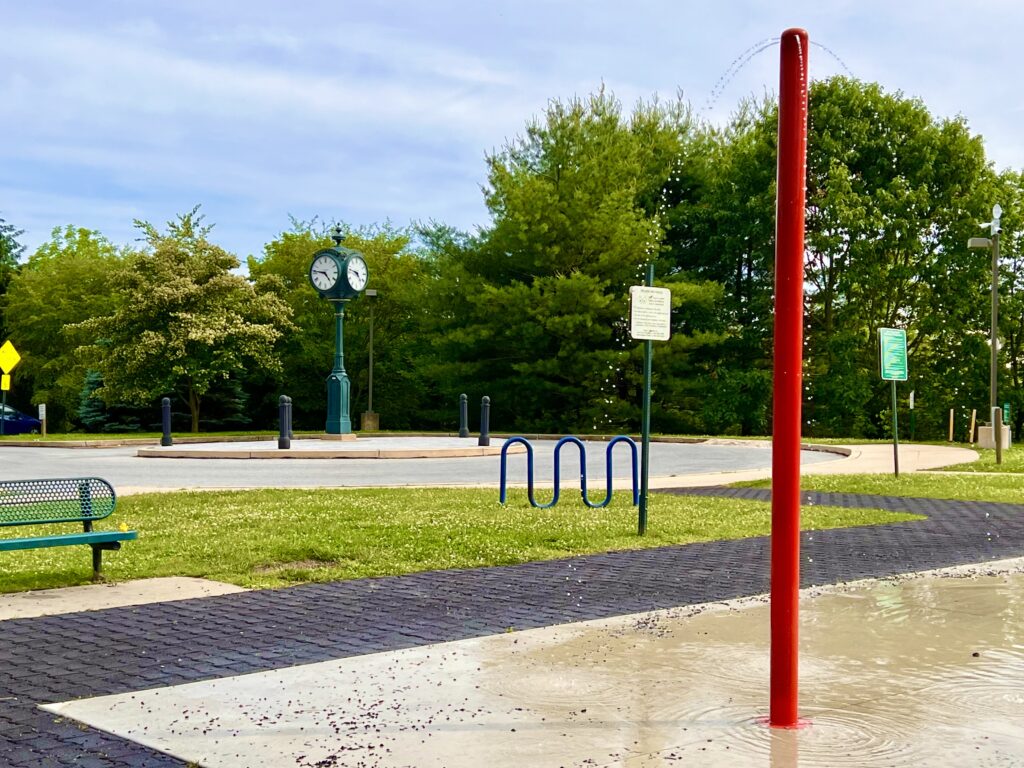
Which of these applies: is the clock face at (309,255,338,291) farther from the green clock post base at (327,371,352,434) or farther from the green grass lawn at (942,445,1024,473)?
the green grass lawn at (942,445,1024,473)

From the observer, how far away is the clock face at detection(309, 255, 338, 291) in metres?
31.5

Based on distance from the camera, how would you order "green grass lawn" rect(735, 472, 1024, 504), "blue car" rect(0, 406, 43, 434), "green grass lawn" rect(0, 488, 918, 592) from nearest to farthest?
"green grass lawn" rect(0, 488, 918, 592)
"green grass lawn" rect(735, 472, 1024, 504)
"blue car" rect(0, 406, 43, 434)

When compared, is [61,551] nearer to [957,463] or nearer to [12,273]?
[957,463]

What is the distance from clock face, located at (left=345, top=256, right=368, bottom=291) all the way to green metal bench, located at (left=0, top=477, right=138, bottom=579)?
22600 millimetres

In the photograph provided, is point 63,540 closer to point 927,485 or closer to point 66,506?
point 66,506

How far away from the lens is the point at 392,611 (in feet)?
25.2

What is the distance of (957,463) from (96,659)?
21979mm

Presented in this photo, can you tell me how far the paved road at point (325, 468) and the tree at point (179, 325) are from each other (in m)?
12.4

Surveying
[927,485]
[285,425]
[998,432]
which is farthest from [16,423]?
[927,485]

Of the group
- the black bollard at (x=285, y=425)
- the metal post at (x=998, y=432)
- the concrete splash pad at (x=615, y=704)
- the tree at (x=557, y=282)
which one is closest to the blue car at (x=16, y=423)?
the tree at (x=557, y=282)

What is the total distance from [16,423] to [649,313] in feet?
130

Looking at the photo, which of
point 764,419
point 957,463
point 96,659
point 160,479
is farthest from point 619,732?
point 764,419

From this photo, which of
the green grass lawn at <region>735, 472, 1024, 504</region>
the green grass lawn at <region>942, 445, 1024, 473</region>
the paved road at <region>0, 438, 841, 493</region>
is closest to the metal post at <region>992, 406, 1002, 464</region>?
the green grass lawn at <region>942, 445, 1024, 473</region>

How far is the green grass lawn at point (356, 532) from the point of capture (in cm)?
938
